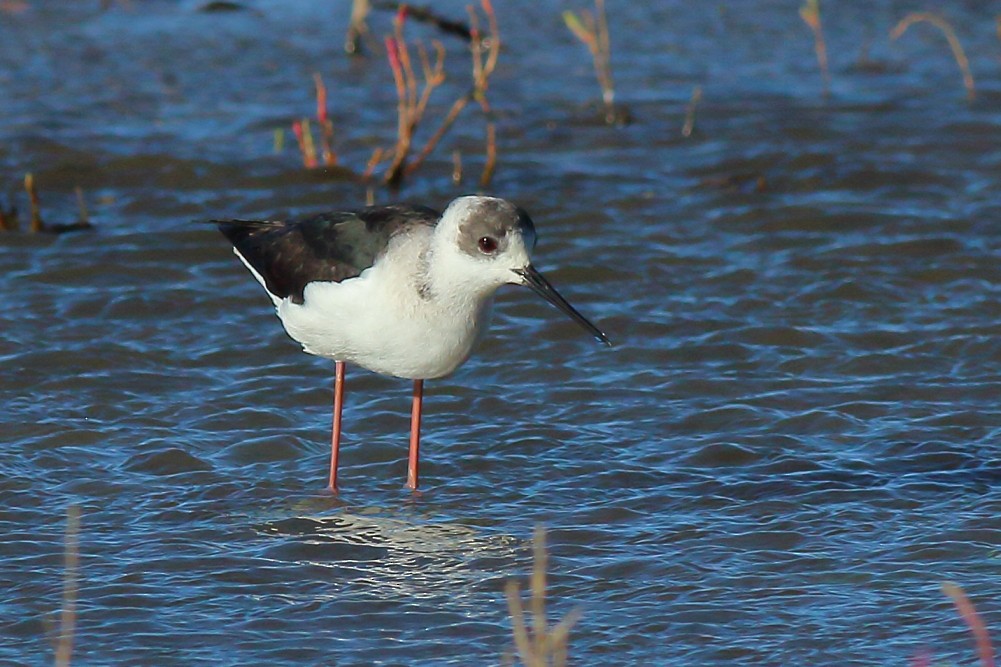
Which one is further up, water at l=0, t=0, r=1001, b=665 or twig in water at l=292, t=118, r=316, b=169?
twig in water at l=292, t=118, r=316, b=169

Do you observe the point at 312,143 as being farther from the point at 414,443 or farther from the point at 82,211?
the point at 414,443

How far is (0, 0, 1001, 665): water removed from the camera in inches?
203

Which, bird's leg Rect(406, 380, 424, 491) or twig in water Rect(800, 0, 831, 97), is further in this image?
twig in water Rect(800, 0, 831, 97)

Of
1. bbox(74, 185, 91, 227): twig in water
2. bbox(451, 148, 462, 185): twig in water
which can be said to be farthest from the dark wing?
bbox(451, 148, 462, 185): twig in water

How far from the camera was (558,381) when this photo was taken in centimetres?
711

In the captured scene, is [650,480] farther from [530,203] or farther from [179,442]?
[530,203]

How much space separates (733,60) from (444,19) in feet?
6.63

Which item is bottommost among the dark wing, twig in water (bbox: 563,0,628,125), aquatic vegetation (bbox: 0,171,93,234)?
aquatic vegetation (bbox: 0,171,93,234)

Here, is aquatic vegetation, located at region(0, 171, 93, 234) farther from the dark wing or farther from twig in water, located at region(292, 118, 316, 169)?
the dark wing

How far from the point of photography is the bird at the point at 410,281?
5.47 metres

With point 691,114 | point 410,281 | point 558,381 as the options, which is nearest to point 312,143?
point 691,114

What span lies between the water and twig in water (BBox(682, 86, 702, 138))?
0.26 feet

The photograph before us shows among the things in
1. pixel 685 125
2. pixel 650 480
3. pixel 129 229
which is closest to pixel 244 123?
pixel 129 229

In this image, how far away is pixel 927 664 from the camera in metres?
4.70
